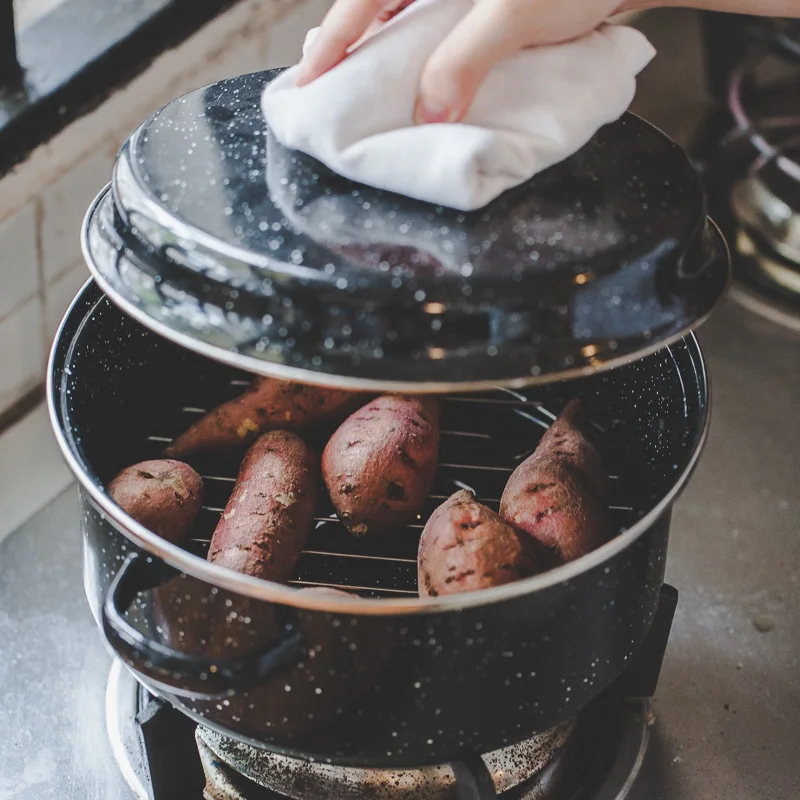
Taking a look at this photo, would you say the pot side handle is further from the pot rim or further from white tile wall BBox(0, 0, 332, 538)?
white tile wall BBox(0, 0, 332, 538)

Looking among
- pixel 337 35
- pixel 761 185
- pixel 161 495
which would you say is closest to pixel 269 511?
pixel 161 495

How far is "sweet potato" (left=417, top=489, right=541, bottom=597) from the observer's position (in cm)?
65

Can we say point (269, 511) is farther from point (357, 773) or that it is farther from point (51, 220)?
point (51, 220)

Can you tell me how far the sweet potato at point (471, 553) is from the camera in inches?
25.8

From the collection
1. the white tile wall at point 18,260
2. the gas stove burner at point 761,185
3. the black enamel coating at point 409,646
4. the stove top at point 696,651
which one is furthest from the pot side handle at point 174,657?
the gas stove burner at point 761,185

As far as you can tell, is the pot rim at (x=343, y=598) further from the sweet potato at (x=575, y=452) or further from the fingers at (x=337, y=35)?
the fingers at (x=337, y=35)

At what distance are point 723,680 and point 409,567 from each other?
324 millimetres

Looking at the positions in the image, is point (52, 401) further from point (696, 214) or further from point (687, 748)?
point (687, 748)

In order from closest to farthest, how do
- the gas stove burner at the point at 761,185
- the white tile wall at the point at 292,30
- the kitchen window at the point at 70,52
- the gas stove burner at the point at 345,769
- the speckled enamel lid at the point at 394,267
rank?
the speckled enamel lid at the point at 394,267 < the gas stove burner at the point at 345,769 < the kitchen window at the point at 70,52 < the white tile wall at the point at 292,30 < the gas stove burner at the point at 761,185

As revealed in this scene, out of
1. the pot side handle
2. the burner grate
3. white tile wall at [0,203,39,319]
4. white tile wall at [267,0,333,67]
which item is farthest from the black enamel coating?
white tile wall at [267,0,333,67]

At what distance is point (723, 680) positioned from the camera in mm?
920

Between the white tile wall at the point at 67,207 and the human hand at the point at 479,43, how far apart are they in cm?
44

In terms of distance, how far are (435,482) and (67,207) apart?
45 centimetres

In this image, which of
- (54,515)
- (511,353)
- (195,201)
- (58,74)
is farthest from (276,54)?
(511,353)
